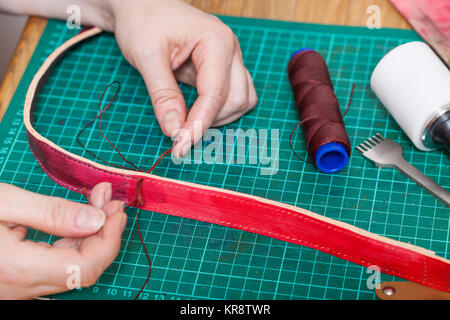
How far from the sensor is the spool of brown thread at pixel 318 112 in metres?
1.87

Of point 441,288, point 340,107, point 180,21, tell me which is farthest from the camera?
point 340,107

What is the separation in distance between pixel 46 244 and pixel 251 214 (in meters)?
0.66

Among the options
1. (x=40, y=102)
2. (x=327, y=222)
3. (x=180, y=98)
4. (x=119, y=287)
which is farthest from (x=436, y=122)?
(x=40, y=102)

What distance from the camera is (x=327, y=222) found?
5.69 feet

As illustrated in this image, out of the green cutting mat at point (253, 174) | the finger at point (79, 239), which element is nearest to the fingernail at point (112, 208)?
the finger at point (79, 239)

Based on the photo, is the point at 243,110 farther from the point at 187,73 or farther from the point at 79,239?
the point at 79,239

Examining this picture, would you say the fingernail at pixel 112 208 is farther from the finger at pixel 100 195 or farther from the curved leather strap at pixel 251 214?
the curved leather strap at pixel 251 214

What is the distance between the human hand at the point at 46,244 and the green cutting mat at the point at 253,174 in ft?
0.80

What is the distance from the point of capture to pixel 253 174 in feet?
6.44

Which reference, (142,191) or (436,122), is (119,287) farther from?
(436,122)

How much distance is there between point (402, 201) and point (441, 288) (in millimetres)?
319

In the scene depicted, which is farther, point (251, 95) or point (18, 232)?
point (251, 95)

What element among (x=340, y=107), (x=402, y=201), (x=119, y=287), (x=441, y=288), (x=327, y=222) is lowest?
(x=119, y=287)

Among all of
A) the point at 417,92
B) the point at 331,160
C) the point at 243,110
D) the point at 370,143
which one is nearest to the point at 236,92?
the point at 243,110
